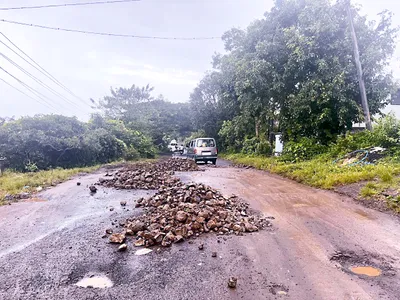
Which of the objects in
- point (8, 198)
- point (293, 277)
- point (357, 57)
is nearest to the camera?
point (293, 277)

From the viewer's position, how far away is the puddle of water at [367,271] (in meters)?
2.93

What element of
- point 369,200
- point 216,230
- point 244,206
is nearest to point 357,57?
point 369,200

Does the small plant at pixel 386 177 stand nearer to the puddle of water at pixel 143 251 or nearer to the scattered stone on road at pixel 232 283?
the scattered stone on road at pixel 232 283

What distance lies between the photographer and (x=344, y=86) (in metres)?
11.7

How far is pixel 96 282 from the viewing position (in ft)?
9.34

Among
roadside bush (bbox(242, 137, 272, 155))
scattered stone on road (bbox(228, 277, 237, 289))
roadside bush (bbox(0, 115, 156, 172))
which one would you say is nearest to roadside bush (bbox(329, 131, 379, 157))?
roadside bush (bbox(242, 137, 272, 155))

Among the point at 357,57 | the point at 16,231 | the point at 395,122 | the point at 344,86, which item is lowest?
the point at 16,231

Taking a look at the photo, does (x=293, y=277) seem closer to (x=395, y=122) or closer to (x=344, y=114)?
(x=395, y=122)

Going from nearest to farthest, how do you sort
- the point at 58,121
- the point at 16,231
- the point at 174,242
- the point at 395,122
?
the point at 174,242, the point at 16,231, the point at 395,122, the point at 58,121

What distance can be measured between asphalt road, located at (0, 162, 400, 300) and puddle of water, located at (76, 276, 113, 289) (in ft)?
0.20

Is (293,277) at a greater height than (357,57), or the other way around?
(357,57)

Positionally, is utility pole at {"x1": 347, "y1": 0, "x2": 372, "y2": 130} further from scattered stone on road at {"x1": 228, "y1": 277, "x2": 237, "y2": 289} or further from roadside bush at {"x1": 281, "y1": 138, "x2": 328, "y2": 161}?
scattered stone on road at {"x1": 228, "y1": 277, "x2": 237, "y2": 289}

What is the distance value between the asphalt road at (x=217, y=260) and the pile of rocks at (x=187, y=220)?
241mm

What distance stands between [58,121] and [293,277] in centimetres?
1651
